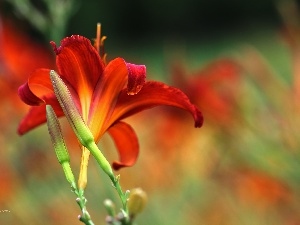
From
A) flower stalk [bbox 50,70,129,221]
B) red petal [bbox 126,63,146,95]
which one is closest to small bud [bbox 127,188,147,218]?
flower stalk [bbox 50,70,129,221]

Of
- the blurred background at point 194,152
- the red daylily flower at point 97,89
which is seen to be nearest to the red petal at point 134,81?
the red daylily flower at point 97,89

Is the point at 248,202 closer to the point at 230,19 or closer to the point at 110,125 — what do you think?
the point at 110,125

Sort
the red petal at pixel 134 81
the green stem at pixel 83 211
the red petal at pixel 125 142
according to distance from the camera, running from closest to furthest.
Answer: the green stem at pixel 83 211 → the red petal at pixel 134 81 → the red petal at pixel 125 142

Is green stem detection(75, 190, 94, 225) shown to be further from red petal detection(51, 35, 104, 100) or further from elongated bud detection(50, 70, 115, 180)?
red petal detection(51, 35, 104, 100)

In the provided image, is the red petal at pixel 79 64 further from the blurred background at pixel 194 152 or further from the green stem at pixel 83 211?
the blurred background at pixel 194 152

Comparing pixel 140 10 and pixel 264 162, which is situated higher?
pixel 140 10


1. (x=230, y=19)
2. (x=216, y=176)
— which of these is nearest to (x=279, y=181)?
(x=216, y=176)
